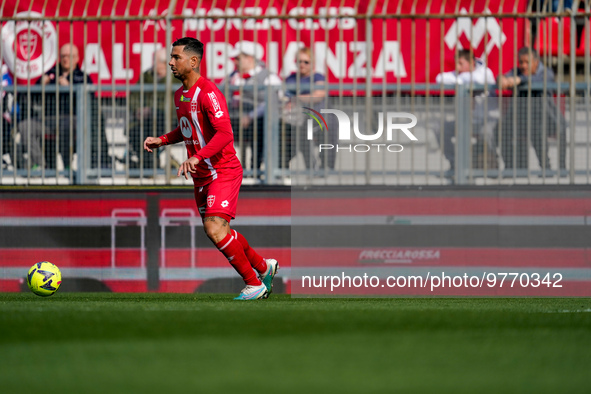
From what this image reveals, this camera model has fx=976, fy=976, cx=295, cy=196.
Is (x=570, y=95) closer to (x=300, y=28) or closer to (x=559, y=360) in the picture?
(x=300, y=28)

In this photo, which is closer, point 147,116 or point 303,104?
point 303,104

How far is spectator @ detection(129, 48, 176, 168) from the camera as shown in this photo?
9.59 m

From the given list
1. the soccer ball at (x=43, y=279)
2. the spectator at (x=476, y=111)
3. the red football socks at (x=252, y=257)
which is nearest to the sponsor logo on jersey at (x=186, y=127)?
the red football socks at (x=252, y=257)

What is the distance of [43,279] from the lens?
321 inches

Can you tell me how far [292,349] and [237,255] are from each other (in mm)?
3003

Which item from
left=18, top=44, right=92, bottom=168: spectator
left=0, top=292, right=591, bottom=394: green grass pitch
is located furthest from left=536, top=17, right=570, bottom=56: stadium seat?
left=18, top=44, right=92, bottom=168: spectator

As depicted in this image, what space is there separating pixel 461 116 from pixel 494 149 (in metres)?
0.45

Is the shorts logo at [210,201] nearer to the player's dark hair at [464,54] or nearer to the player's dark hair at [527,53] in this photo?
the player's dark hair at [464,54]

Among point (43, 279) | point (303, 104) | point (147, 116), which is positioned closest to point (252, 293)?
point (43, 279)

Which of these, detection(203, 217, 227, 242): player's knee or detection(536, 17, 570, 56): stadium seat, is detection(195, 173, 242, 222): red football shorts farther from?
detection(536, 17, 570, 56): stadium seat

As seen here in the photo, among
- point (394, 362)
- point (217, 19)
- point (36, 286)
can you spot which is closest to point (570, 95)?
point (217, 19)

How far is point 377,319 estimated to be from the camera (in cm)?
590

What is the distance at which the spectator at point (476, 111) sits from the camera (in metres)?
9.42

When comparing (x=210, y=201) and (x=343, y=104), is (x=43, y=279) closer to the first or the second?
(x=210, y=201)
